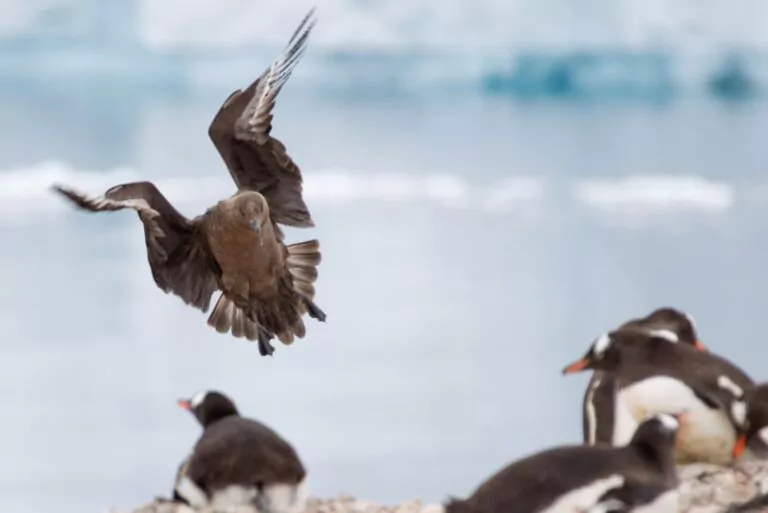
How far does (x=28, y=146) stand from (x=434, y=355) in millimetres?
5256

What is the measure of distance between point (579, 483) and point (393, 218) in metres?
4.37

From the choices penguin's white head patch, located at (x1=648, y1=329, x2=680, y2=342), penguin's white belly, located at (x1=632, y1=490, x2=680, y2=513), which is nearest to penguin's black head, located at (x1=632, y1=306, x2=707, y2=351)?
penguin's white head patch, located at (x1=648, y1=329, x2=680, y2=342)

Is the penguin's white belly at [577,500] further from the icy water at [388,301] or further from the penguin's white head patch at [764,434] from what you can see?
the icy water at [388,301]

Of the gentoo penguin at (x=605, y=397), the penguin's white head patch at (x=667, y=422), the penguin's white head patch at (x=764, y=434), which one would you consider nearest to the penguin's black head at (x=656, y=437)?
the penguin's white head patch at (x=667, y=422)

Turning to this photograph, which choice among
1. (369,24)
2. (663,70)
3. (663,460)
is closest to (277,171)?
(663,460)

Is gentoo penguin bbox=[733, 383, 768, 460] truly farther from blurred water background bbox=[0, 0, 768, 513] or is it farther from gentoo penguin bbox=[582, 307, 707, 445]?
blurred water background bbox=[0, 0, 768, 513]

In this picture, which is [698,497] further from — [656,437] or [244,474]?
[244,474]

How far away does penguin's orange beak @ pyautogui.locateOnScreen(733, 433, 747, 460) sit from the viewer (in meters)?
2.21

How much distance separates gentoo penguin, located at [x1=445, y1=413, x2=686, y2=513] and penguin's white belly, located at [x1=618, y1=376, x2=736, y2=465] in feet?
1.36

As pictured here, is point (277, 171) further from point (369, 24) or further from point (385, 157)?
point (369, 24)

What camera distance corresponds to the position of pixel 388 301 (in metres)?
4.29

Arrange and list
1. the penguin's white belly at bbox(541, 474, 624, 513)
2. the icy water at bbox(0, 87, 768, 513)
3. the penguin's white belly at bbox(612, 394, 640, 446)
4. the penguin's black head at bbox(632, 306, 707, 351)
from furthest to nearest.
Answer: the icy water at bbox(0, 87, 768, 513) < the penguin's black head at bbox(632, 306, 707, 351) < the penguin's white belly at bbox(612, 394, 640, 446) < the penguin's white belly at bbox(541, 474, 624, 513)

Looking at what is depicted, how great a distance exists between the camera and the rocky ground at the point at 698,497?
1.95m

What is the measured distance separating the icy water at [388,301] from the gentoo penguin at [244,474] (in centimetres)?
42
